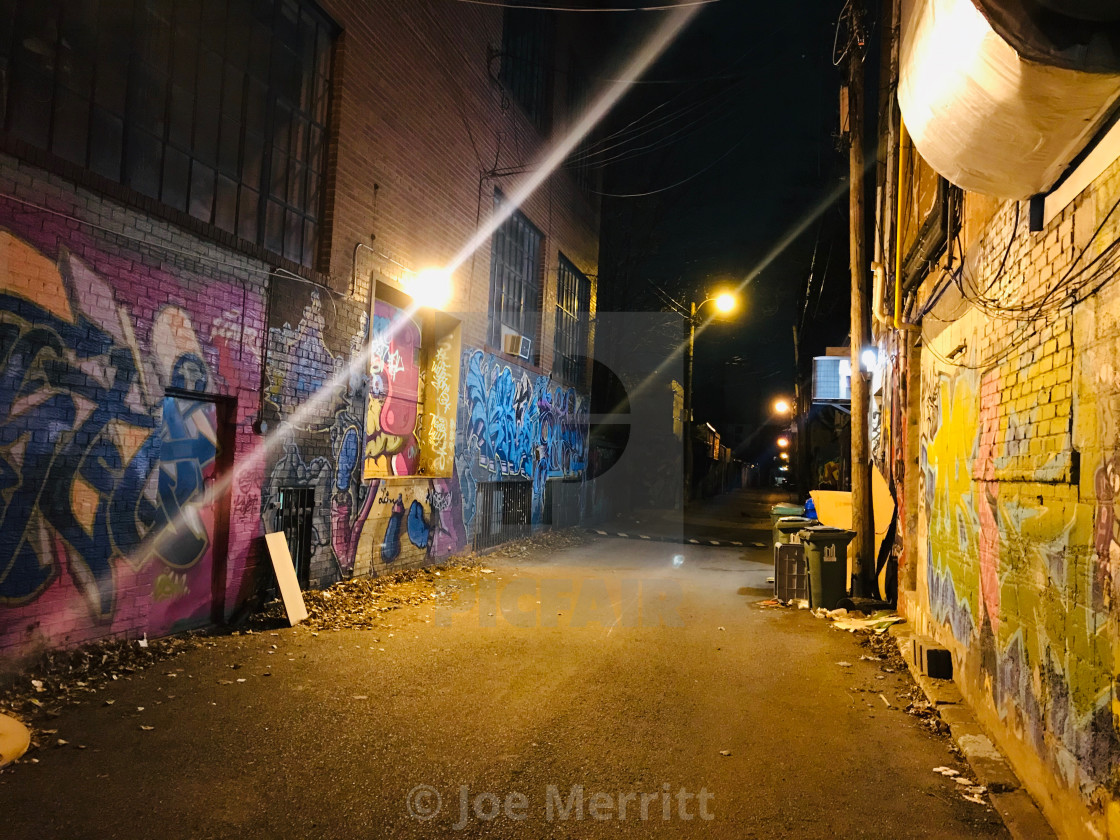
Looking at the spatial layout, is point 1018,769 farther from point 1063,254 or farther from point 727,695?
point 1063,254

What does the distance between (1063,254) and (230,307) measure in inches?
278

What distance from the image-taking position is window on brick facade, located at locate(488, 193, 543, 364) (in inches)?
580

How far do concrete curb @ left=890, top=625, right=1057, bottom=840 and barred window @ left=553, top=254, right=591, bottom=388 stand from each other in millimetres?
13459

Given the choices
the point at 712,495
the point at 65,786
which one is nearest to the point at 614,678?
the point at 65,786

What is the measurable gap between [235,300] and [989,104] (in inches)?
265

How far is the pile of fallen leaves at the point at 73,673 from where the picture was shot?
16.2 feet

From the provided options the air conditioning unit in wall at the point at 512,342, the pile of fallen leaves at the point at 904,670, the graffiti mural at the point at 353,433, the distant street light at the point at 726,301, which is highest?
the distant street light at the point at 726,301

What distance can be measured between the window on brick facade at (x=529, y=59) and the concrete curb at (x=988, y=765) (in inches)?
510

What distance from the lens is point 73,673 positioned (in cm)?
552

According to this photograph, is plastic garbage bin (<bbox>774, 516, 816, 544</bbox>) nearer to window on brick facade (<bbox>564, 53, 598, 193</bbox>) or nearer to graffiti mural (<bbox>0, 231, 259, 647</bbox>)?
graffiti mural (<bbox>0, 231, 259, 647</bbox>)

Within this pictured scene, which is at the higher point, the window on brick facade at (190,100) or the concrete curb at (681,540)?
the window on brick facade at (190,100)

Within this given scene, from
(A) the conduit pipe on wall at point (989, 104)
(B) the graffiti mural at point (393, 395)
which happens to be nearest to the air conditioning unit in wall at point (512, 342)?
(B) the graffiti mural at point (393, 395)

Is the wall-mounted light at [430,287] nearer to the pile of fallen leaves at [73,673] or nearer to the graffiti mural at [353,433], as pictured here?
the graffiti mural at [353,433]

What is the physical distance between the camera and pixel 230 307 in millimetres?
7445
